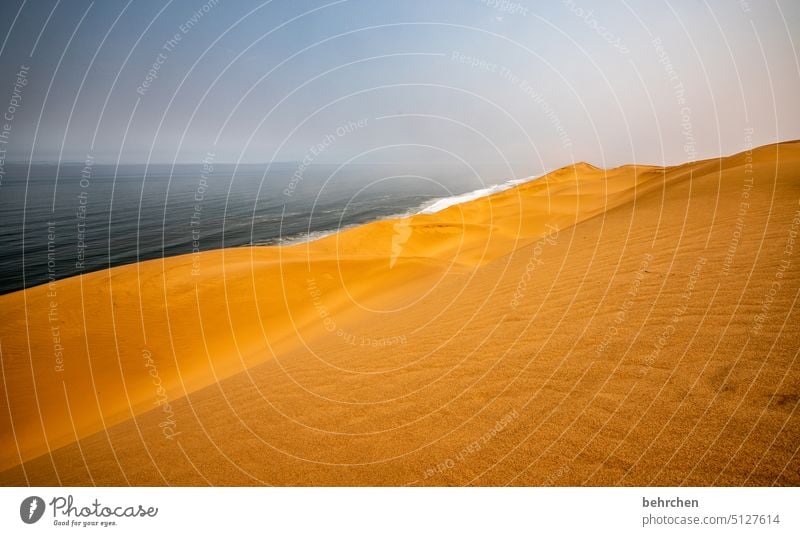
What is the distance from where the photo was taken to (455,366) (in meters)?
5.16

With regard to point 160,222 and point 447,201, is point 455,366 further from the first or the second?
point 160,222

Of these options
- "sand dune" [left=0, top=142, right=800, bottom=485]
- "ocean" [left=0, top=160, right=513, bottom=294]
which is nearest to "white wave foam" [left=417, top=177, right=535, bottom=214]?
"ocean" [left=0, top=160, right=513, bottom=294]

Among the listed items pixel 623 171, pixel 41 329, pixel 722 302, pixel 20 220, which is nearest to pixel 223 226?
pixel 20 220

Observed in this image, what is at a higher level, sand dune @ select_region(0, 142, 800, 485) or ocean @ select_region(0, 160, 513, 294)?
ocean @ select_region(0, 160, 513, 294)

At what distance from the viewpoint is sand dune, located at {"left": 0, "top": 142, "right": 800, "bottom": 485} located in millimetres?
3182

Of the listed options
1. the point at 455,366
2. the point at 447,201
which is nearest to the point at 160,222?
the point at 447,201

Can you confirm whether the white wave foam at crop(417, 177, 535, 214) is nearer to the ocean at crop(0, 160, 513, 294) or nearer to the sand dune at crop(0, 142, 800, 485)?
the ocean at crop(0, 160, 513, 294)

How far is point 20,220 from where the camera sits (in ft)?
119

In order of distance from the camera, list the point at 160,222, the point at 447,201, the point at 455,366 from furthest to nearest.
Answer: the point at 447,201
the point at 160,222
the point at 455,366

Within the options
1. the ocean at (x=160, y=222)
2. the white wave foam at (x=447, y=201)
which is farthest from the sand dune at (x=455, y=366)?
the white wave foam at (x=447, y=201)

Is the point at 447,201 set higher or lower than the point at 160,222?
higher

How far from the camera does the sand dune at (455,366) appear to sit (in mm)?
3182

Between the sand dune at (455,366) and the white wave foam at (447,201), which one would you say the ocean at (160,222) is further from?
the sand dune at (455,366)

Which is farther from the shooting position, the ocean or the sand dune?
the ocean
